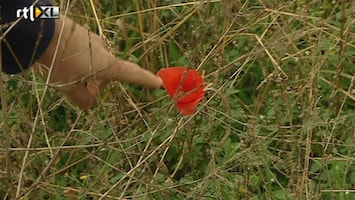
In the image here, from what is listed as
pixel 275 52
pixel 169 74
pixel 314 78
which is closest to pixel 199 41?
pixel 275 52

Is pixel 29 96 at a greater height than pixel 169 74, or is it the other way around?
pixel 169 74

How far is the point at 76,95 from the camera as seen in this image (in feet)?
3.02

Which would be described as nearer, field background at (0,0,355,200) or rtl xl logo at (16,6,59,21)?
rtl xl logo at (16,6,59,21)

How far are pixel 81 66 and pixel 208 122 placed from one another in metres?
0.87

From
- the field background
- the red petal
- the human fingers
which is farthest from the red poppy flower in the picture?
the human fingers

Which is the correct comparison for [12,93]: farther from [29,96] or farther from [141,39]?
[141,39]

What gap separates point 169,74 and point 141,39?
3.02ft

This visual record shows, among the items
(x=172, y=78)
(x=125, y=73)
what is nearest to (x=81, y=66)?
(x=125, y=73)

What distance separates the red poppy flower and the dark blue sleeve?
0.37 meters

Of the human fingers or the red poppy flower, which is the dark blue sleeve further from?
the red poppy flower

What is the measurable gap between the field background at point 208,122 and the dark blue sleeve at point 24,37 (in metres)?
0.31

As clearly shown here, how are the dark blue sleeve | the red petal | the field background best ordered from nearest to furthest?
the dark blue sleeve → the red petal → the field background

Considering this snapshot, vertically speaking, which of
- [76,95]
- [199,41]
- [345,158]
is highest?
[76,95]

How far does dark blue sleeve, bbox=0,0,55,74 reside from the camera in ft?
2.81
